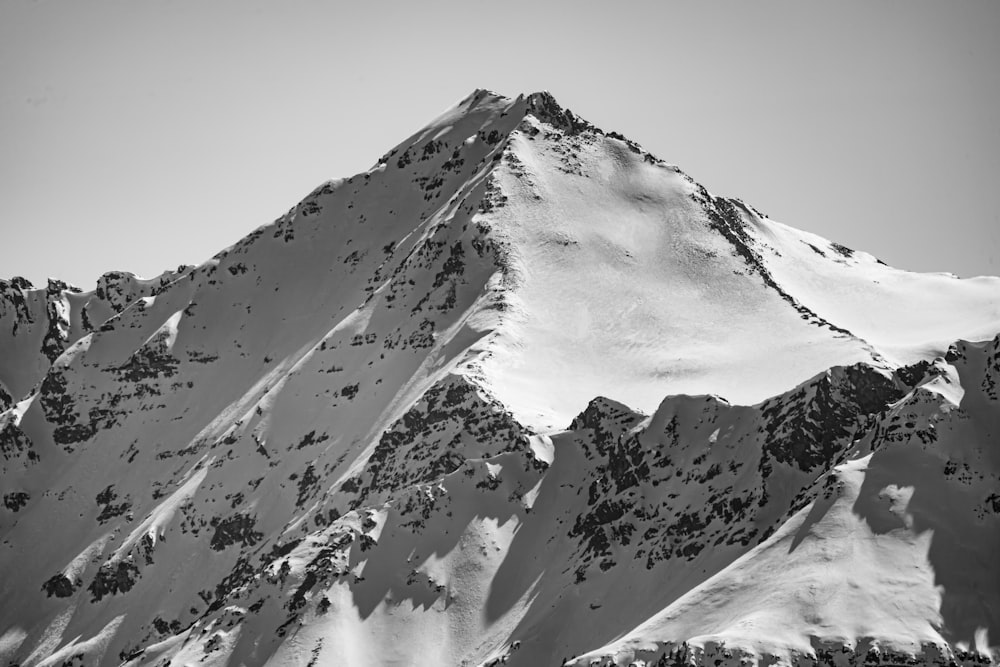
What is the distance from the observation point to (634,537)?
158 m

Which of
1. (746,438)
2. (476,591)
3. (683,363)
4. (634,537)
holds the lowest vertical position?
(476,591)

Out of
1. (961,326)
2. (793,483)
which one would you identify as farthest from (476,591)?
(961,326)

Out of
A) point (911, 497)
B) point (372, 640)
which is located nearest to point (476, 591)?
point (372, 640)

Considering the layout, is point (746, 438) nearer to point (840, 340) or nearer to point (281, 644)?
point (840, 340)

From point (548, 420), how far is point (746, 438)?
35278mm

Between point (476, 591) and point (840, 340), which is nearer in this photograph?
point (476, 591)

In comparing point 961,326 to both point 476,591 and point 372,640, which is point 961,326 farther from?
point 372,640

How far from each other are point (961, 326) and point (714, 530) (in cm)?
6174

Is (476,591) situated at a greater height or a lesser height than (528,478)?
lesser

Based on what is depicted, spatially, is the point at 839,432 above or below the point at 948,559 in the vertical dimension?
above

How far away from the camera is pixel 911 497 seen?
13112 cm

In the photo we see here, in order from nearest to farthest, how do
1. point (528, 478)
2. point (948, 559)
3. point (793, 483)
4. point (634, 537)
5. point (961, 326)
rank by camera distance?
point (948, 559) < point (793, 483) < point (634, 537) < point (528, 478) < point (961, 326)

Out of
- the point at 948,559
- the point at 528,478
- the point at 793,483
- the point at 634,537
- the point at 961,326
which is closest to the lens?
the point at 948,559

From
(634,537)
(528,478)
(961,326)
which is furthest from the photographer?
(961,326)
